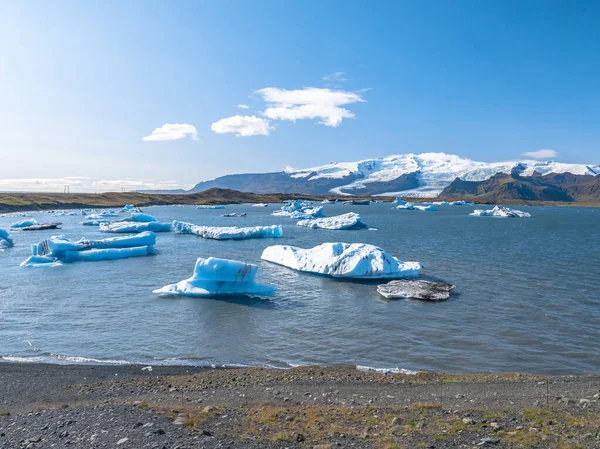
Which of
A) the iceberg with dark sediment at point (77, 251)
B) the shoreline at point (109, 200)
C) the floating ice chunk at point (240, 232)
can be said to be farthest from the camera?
the shoreline at point (109, 200)

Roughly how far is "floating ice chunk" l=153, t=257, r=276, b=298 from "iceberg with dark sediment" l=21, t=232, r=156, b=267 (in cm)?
1275

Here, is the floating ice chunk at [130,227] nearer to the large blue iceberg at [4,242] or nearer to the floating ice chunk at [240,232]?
the floating ice chunk at [240,232]

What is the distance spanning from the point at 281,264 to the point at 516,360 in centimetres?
1709

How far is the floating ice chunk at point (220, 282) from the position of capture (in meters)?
19.5

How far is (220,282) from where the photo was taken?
65.0ft

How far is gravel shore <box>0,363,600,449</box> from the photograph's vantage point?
647cm

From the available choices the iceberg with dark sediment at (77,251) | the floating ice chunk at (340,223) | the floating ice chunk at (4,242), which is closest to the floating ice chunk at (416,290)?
the iceberg with dark sediment at (77,251)

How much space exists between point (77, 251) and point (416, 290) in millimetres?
22691

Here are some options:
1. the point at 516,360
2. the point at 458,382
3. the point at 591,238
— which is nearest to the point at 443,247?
the point at 591,238

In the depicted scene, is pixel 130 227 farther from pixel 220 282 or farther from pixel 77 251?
pixel 220 282

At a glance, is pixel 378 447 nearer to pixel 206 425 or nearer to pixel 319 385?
pixel 206 425

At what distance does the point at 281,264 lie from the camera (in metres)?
28.1

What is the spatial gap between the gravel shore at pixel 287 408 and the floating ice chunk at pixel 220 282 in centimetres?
778

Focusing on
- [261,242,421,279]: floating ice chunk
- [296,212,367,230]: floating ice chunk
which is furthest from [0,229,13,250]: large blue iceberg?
[296,212,367,230]: floating ice chunk
